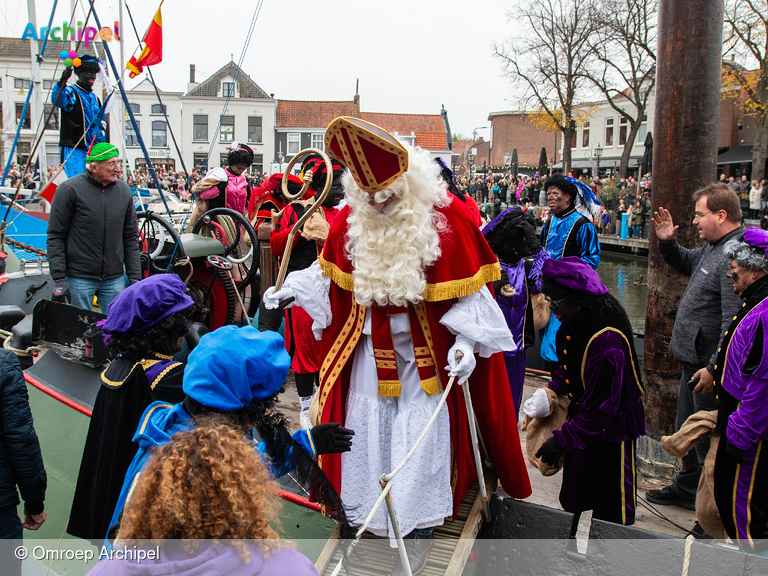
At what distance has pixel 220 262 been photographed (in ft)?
15.5

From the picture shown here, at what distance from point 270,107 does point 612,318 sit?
4478 centimetres

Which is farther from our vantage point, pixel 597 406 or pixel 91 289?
pixel 91 289

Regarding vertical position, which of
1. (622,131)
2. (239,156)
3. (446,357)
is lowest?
(446,357)

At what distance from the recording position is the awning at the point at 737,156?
31.2 meters

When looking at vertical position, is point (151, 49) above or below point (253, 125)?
below

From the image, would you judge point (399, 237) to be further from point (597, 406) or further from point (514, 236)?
point (514, 236)

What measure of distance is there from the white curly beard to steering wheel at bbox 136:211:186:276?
2.38 m

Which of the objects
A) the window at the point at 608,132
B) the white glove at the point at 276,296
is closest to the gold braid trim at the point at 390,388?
the white glove at the point at 276,296

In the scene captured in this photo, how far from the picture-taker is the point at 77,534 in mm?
2457

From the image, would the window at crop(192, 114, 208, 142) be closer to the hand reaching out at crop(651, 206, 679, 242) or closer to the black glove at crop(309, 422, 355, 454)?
the hand reaching out at crop(651, 206, 679, 242)

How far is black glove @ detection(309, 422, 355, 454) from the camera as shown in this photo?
2076 mm

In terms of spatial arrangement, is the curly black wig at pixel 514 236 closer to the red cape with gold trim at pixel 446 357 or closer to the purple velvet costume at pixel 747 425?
the red cape with gold trim at pixel 446 357

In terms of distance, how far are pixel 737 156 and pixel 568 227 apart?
33016mm

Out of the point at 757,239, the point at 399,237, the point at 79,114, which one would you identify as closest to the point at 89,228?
the point at 79,114
